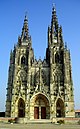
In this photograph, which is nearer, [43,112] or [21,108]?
[21,108]

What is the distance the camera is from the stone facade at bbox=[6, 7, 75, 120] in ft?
139

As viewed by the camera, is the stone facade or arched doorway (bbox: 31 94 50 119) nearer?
the stone facade

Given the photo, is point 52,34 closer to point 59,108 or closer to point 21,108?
point 59,108

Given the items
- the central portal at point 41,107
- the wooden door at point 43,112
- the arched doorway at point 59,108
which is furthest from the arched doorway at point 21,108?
the arched doorway at point 59,108

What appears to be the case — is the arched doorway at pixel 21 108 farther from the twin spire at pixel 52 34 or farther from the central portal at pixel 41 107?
the twin spire at pixel 52 34

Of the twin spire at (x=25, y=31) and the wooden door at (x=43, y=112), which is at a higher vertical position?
the twin spire at (x=25, y=31)

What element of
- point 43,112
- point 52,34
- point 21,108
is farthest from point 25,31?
point 43,112

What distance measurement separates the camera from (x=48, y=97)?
4278 centimetres

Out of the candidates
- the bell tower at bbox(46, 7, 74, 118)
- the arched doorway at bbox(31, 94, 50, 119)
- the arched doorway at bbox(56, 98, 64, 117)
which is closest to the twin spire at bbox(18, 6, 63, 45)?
the bell tower at bbox(46, 7, 74, 118)

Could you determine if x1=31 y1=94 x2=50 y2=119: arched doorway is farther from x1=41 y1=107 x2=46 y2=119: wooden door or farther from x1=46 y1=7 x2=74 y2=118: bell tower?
x1=46 y1=7 x2=74 y2=118: bell tower

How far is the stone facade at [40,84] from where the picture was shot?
4231cm

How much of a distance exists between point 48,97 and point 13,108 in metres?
7.49

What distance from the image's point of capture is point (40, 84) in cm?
4341

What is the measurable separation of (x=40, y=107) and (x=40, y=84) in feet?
16.0
